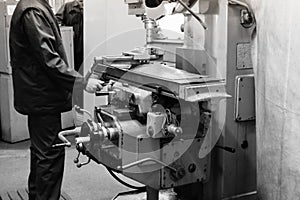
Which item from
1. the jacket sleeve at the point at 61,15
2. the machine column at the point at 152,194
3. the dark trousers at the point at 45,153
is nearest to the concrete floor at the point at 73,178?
the dark trousers at the point at 45,153

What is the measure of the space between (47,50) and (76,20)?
2.27 metres

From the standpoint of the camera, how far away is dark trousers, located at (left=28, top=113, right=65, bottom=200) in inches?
83.6

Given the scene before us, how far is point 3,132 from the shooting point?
3.70 meters

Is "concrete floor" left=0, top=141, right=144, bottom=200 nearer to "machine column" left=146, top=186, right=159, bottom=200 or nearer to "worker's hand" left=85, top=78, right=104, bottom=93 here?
"machine column" left=146, top=186, right=159, bottom=200

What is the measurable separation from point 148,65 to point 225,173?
1.84 ft

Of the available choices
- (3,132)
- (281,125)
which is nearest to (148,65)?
(281,125)

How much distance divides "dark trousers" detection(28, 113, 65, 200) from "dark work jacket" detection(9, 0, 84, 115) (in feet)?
0.20

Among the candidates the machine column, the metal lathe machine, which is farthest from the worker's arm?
the machine column

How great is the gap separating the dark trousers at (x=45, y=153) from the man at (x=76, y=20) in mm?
2020

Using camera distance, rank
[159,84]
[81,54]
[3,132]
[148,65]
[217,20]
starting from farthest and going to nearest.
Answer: [81,54]
[3,132]
[148,65]
[217,20]
[159,84]

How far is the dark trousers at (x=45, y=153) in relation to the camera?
212cm

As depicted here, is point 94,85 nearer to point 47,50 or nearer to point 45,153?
point 47,50

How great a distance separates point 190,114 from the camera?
1579 mm

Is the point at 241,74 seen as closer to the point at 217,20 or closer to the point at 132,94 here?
the point at 217,20
